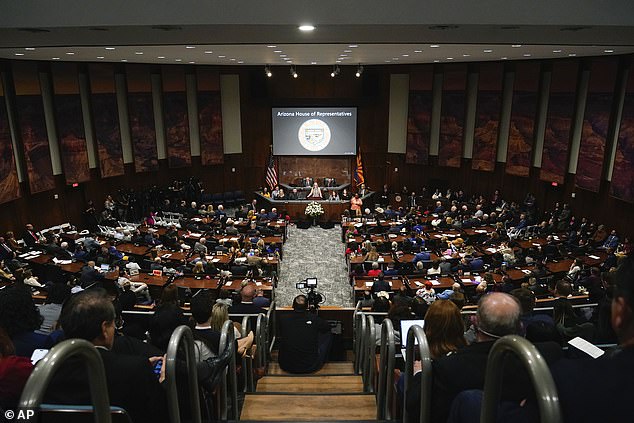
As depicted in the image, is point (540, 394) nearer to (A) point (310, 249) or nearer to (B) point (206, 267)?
(B) point (206, 267)

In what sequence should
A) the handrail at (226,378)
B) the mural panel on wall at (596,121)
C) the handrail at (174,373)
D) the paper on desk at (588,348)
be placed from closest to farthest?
the handrail at (174,373)
the paper on desk at (588,348)
the handrail at (226,378)
the mural panel on wall at (596,121)

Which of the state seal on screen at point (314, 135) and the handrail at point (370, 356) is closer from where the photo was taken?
the handrail at point (370, 356)

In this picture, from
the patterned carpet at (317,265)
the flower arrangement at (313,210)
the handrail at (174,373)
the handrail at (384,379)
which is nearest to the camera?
the handrail at (174,373)

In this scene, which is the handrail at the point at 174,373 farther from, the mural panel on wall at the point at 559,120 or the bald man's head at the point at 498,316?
the mural panel on wall at the point at 559,120

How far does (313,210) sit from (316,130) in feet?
17.5

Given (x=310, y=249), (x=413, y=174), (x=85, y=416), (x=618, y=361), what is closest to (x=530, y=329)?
(x=618, y=361)

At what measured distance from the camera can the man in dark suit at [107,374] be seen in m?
2.11

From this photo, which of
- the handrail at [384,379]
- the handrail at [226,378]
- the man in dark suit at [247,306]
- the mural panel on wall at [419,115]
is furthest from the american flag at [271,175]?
the handrail at [384,379]

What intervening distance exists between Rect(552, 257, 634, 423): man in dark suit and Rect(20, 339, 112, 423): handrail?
1.45m

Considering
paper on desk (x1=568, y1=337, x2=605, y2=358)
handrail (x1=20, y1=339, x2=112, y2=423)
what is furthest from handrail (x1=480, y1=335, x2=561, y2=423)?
paper on desk (x1=568, y1=337, x2=605, y2=358)

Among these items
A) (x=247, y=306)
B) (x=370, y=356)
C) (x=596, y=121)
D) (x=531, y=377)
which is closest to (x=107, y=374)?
(x=531, y=377)

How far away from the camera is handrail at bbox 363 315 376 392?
537cm

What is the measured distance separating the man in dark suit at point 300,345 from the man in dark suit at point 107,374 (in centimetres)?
499

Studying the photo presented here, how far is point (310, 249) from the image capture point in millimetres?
17516
